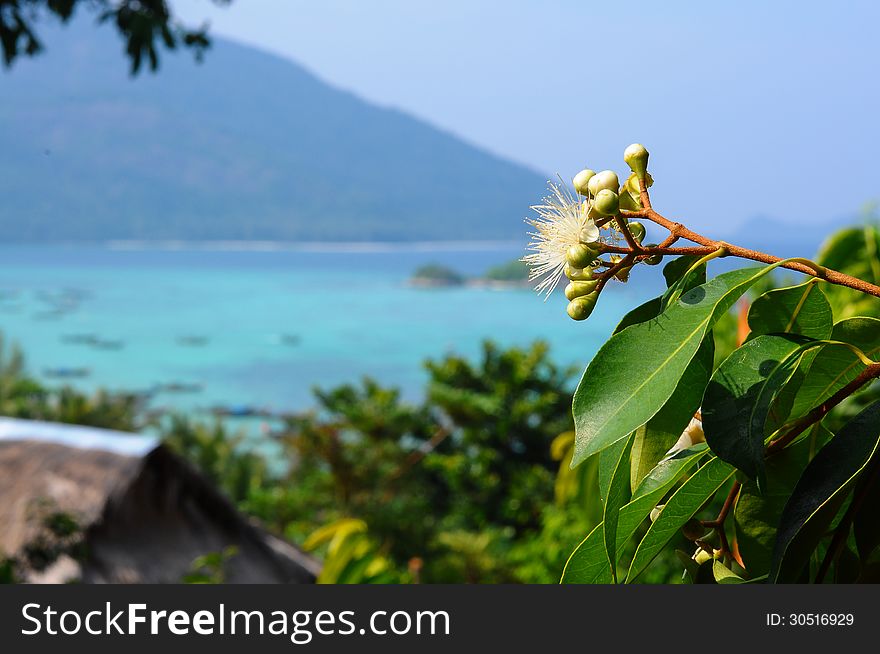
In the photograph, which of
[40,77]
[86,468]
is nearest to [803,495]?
[86,468]

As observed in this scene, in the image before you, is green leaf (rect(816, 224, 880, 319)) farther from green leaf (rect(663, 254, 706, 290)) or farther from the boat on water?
the boat on water

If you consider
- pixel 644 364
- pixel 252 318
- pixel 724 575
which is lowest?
pixel 252 318

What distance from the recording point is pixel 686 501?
0.43m

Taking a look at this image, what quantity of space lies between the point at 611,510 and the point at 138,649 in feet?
0.83

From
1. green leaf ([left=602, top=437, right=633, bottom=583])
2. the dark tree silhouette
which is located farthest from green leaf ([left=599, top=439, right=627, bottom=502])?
the dark tree silhouette

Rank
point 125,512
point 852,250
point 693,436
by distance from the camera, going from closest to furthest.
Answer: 1. point 693,436
2. point 852,250
3. point 125,512

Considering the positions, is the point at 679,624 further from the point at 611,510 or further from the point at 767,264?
the point at 767,264

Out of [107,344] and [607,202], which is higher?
[607,202]

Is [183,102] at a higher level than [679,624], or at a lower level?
higher

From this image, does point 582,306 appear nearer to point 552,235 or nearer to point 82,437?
point 552,235

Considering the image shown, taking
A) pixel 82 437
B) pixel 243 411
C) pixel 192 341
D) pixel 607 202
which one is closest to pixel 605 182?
pixel 607 202

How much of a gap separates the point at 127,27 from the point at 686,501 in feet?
8.32

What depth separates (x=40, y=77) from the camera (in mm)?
55469

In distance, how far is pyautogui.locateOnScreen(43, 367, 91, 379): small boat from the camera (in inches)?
1074
